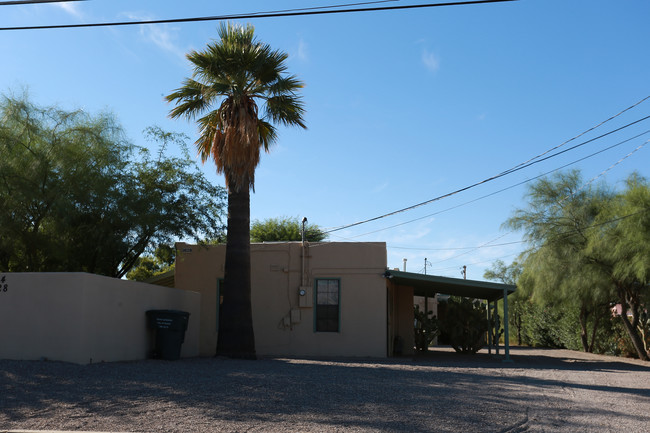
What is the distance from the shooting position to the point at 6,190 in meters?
13.5

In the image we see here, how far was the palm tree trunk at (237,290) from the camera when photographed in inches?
633

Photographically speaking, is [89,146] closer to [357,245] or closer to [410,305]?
[357,245]

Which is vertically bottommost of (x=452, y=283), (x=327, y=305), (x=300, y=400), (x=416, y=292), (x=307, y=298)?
(x=300, y=400)

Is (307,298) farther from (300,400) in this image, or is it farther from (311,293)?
(300,400)

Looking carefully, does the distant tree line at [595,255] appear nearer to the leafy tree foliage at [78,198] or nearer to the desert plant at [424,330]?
the desert plant at [424,330]

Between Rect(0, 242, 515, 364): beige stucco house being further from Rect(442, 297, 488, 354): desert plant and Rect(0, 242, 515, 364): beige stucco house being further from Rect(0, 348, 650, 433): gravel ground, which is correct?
Rect(0, 348, 650, 433): gravel ground

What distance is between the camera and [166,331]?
49.8 ft

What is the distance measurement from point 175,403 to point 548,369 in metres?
10.8

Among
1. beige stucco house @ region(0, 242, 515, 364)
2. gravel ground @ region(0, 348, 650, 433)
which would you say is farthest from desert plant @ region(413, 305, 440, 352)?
gravel ground @ region(0, 348, 650, 433)

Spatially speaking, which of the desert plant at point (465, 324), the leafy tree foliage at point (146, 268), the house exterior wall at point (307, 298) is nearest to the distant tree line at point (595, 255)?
the desert plant at point (465, 324)

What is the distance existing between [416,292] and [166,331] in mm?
13192

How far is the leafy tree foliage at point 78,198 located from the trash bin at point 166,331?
244 cm

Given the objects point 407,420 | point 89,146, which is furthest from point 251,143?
point 407,420

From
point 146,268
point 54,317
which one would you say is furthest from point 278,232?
point 54,317
